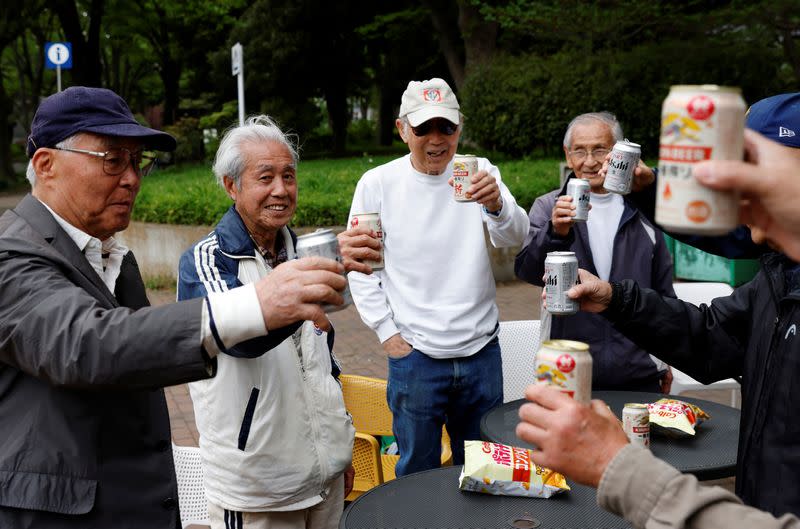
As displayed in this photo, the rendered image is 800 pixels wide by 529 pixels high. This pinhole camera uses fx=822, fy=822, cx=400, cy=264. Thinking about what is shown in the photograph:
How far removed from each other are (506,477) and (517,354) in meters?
1.91

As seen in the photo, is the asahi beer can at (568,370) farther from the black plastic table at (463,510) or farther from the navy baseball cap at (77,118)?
the navy baseball cap at (77,118)

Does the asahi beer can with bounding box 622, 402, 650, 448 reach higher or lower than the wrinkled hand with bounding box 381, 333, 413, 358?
higher

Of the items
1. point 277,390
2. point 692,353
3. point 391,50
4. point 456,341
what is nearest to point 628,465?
point 692,353

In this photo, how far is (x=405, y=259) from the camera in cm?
395

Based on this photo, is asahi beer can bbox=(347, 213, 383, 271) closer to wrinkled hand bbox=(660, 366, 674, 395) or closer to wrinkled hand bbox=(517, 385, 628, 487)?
wrinkled hand bbox=(517, 385, 628, 487)

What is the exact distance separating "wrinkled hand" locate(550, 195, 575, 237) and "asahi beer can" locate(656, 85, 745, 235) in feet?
6.70

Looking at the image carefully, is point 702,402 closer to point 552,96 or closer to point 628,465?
point 628,465

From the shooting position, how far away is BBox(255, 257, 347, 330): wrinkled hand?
1753mm

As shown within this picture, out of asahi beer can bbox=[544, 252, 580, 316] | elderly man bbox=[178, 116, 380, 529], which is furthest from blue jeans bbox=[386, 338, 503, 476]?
asahi beer can bbox=[544, 252, 580, 316]

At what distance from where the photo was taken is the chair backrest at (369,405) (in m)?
4.20

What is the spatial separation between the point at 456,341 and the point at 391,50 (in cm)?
2095

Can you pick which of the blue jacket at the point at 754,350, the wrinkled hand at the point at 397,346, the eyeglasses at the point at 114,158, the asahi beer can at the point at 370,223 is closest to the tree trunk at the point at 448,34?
the wrinkled hand at the point at 397,346

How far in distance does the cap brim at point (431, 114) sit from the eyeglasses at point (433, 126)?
0.08 ft

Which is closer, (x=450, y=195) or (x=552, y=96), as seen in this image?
(x=450, y=195)
